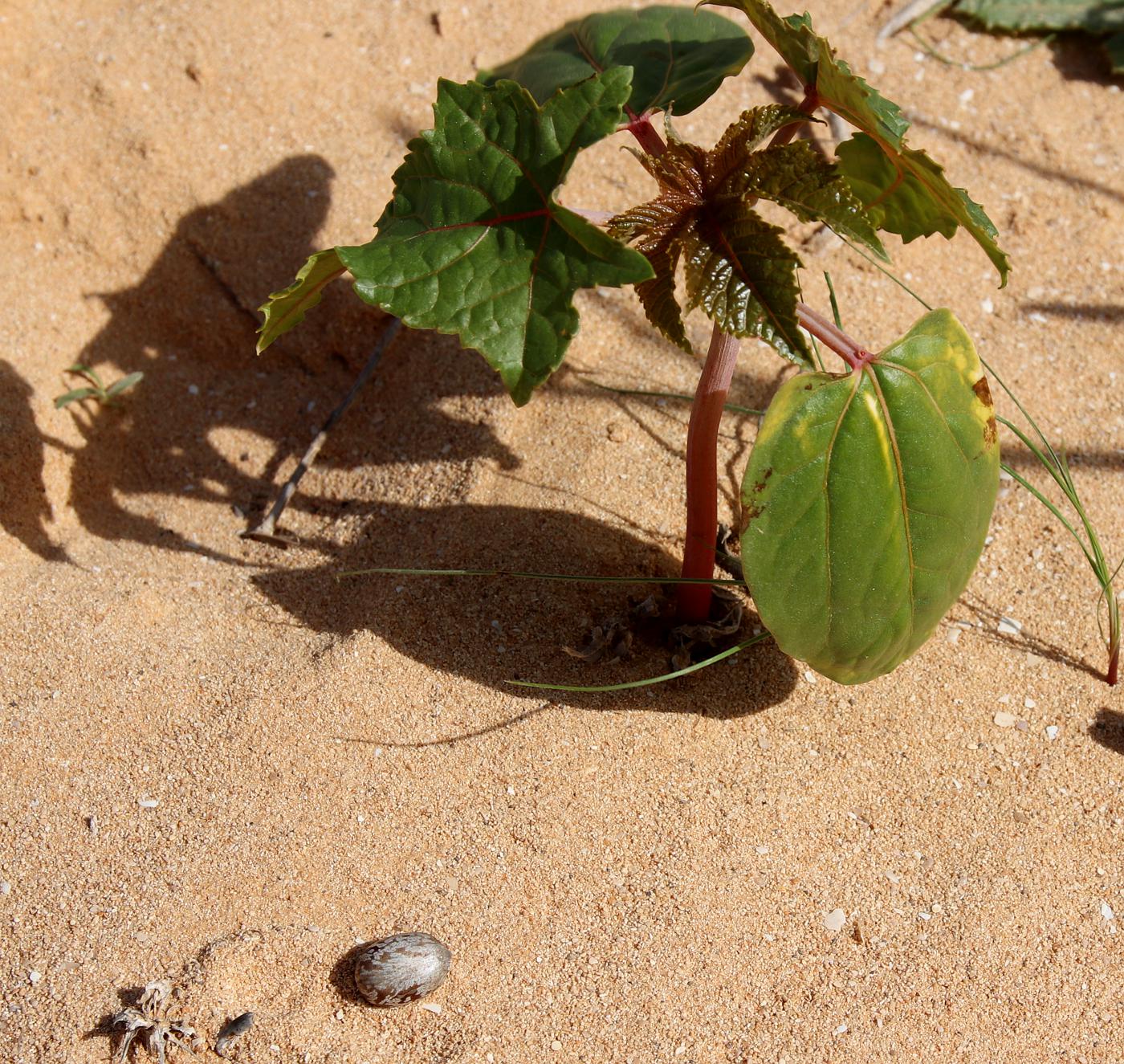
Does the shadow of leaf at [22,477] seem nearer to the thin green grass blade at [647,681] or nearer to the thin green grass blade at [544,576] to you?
the thin green grass blade at [544,576]

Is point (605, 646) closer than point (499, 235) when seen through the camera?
No

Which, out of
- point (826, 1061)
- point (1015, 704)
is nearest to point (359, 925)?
point (826, 1061)

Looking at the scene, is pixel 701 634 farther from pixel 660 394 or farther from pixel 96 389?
pixel 96 389

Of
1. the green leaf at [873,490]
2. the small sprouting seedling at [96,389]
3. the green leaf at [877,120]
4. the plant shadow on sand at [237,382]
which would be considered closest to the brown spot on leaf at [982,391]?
the green leaf at [873,490]

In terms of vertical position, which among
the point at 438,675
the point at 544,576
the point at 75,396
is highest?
the point at 75,396

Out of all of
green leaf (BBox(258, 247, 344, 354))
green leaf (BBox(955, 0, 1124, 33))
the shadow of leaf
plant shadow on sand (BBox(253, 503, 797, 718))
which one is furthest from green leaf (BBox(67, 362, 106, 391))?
green leaf (BBox(955, 0, 1124, 33))

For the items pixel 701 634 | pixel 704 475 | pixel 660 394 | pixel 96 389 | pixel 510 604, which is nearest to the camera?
pixel 704 475

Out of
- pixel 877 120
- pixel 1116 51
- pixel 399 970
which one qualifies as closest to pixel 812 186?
pixel 877 120
